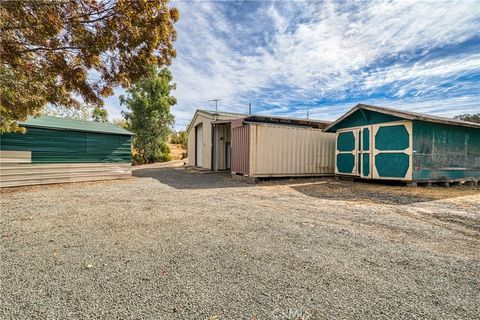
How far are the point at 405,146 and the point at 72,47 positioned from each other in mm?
9522

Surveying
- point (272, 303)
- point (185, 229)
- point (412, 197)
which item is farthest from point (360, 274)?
A: point (412, 197)

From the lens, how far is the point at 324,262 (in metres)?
2.55

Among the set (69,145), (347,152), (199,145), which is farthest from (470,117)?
(69,145)

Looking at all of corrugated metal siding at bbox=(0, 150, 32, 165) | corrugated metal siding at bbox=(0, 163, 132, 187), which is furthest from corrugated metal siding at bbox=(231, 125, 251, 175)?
corrugated metal siding at bbox=(0, 150, 32, 165)

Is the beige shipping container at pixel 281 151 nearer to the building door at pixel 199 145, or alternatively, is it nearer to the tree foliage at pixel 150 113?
the building door at pixel 199 145

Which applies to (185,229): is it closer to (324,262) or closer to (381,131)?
(324,262)

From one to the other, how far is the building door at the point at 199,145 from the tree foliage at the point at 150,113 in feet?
13.1

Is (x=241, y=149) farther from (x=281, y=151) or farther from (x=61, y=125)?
(x=61, y=125)

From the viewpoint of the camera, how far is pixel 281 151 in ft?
32.1

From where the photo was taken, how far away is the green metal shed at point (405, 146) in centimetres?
794

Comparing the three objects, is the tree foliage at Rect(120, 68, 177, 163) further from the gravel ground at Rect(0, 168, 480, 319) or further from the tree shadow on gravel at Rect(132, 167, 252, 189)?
the gravel ground at Rect(0, 168, 480, 319)

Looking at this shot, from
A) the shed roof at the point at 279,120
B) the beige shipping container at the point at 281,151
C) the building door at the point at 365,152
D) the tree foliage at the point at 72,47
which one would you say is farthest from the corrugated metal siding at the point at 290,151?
the tree foliage at the point at 72,47

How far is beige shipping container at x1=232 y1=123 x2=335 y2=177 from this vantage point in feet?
30.7

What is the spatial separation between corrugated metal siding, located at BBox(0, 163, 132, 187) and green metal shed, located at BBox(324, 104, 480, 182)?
32.9ft
